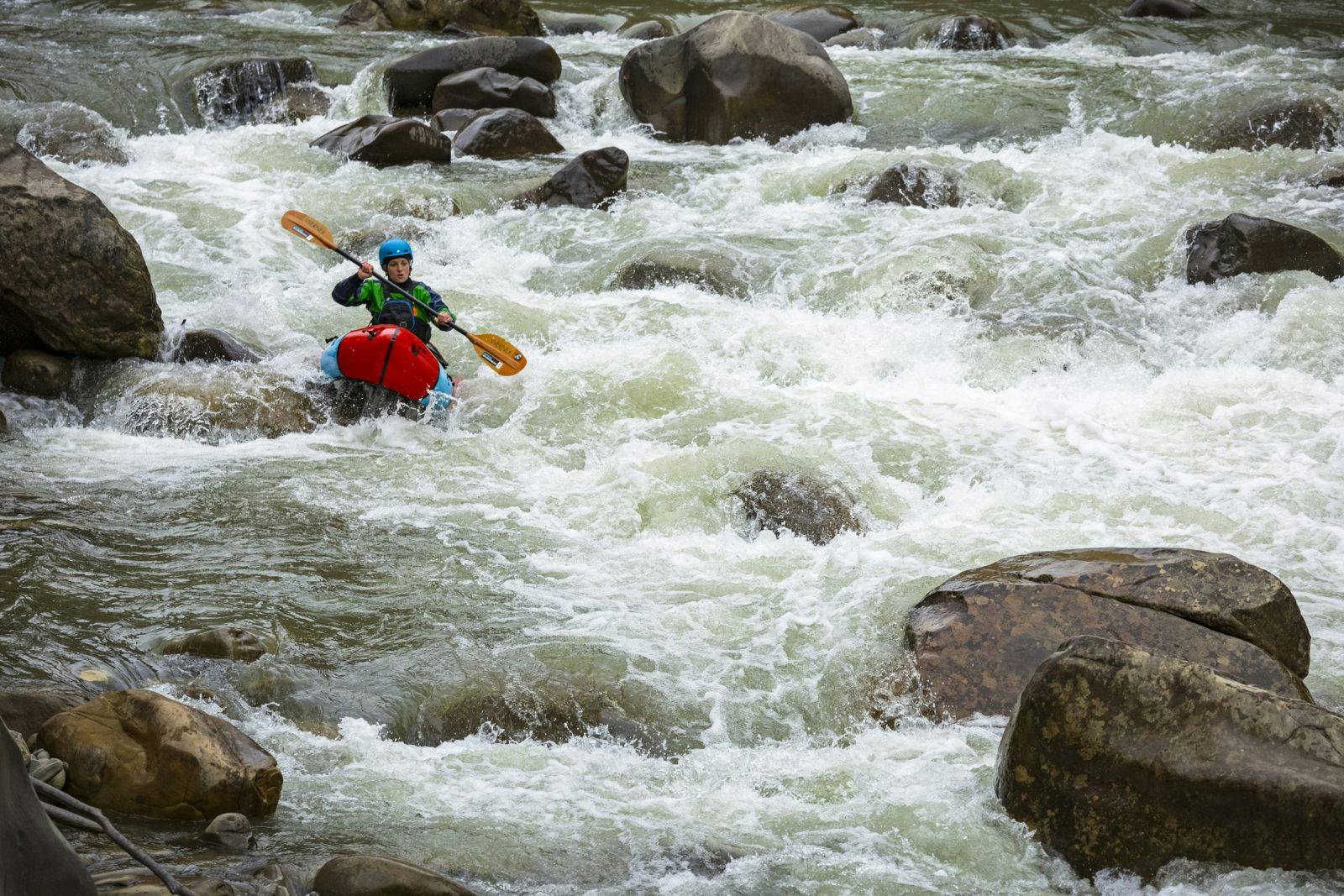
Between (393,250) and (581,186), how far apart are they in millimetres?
2941

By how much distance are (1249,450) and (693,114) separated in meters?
6.35

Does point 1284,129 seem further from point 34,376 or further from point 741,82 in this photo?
point 34,376

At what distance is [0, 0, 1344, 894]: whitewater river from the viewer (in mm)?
3836

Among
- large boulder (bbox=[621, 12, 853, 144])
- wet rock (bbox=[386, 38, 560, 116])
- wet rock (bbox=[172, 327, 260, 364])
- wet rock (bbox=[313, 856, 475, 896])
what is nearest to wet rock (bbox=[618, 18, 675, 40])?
wet rock (bbox=[386, 38, 560, 116])

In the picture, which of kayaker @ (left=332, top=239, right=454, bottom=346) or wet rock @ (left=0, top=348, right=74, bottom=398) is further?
kayaker @ (left=332, top=239, right=454, bottom=346)

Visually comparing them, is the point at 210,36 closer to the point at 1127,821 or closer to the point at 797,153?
the point at 797,153

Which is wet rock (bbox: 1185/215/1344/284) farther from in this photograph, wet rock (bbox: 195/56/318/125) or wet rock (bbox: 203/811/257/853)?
wet rock (bbox: 195/56/318/125)

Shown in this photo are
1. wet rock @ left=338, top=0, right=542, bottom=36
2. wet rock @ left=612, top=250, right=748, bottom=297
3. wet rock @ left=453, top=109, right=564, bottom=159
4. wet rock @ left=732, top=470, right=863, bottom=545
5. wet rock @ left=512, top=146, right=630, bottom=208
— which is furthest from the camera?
wet rock @ left=338, top=0, right=542, bottom=36

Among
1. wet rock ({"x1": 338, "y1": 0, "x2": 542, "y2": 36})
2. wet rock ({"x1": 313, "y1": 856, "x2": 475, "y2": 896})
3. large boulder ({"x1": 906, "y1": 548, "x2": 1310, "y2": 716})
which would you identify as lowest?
large boulder ({"x1": 906, "y1": 548, "x2": 1310, "y2": 716})

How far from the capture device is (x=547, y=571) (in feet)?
17.5

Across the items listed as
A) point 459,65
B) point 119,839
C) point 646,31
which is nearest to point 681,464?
point 119,839

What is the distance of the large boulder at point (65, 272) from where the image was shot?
6770mm

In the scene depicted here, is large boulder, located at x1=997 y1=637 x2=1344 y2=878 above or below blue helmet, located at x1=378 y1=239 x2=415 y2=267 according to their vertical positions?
below

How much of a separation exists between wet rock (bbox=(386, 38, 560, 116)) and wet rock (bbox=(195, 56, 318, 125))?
36.2 inches
